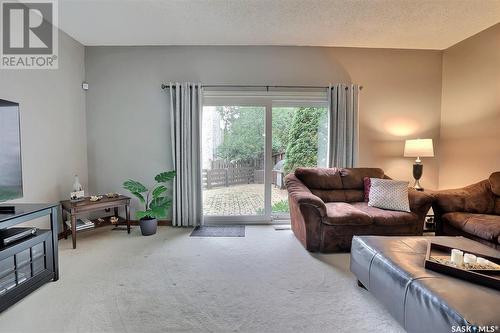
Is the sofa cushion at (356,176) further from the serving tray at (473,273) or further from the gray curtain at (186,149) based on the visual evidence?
the gray curtain at (186,149)

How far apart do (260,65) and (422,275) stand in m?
3.44


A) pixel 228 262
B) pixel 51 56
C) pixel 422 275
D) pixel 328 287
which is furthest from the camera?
pixel 51 56

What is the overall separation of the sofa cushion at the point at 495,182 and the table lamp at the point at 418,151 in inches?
28.1

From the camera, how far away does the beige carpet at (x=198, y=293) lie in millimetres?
1771

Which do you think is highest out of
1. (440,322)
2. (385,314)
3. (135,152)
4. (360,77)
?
(360,77)

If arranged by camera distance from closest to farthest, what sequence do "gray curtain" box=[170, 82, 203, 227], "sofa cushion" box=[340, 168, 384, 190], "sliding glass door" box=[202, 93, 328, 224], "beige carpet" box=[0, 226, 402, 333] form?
1. "beige carpet" box=[0, 226, 402, 333]
2. "sofa cushion" box=[340, 168, 384, 190]
3. "gray curtain" box=[170, 82, 203, 227]
4. "sliding glass door" box=[202, 93, 328, 224]

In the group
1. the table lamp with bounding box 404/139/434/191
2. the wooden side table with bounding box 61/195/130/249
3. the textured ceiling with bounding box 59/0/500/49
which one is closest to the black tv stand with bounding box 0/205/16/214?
the wooden side table with bounding box 61/195/130/249

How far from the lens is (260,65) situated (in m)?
4.07

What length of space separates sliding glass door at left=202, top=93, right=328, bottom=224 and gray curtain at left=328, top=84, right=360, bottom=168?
6.6 inches

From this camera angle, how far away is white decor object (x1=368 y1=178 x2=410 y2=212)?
3.21m

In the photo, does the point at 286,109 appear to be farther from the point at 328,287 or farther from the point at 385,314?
the point at 385,314

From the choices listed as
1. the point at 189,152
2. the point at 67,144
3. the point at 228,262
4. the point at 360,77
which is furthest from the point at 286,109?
the point at 67,144

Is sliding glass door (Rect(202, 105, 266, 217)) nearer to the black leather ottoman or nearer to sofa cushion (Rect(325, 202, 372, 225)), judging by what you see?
sofa cushion (Rect(325, 202, 372, 225))

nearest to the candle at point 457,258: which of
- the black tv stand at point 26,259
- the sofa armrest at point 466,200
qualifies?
the sofa armrest at point 466,200
